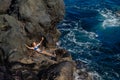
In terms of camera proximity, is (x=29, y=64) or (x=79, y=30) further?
(x=79, y=30)

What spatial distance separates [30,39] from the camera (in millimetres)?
32344

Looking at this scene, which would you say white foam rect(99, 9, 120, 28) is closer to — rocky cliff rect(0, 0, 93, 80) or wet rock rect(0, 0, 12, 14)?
rocky cliff rect(0, 0, 93, 80)

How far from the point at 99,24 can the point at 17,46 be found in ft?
61.2

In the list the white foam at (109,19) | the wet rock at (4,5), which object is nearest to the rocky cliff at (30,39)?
the wet rock at (4,5)

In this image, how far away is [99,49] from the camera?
3756cm

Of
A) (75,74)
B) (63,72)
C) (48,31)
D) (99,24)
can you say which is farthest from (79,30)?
(63,72)

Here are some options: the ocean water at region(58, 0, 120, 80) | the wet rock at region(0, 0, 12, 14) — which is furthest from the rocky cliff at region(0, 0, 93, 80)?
the ocean water at region(58, 0, 120, 80)

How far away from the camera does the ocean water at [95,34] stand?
1364 inches

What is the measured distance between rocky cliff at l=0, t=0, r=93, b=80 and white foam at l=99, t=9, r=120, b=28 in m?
11.1

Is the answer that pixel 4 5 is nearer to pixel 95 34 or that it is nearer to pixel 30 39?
pixel 30 39

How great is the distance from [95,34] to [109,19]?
215 inches

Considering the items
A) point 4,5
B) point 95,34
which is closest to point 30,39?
point 4,5

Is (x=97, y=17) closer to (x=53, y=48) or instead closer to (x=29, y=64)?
(x=53, y=48)

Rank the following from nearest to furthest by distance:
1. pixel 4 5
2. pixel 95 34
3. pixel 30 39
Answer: pixel 30 39
pixel 4 5
pixel 95 34
